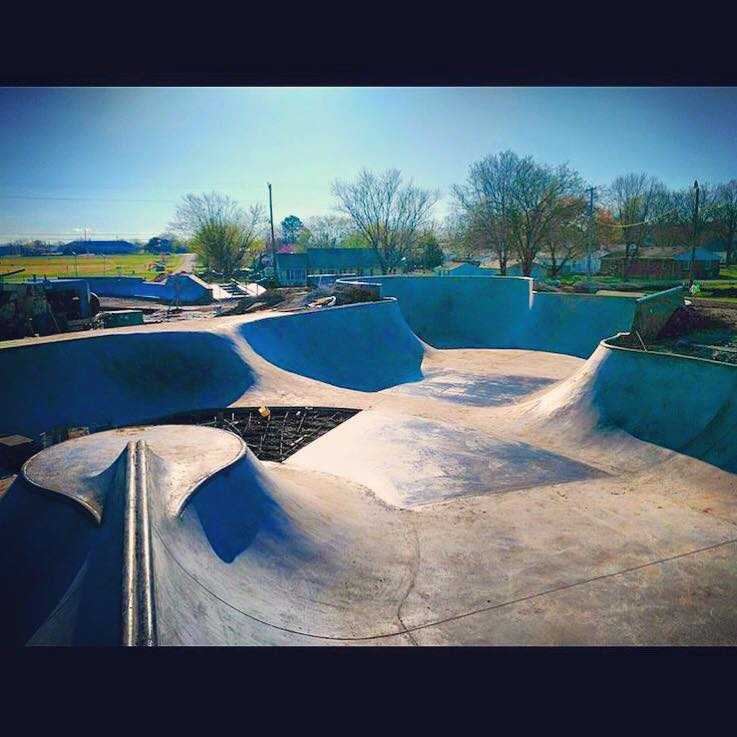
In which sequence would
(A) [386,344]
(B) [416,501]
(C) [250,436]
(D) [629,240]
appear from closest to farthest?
(B) [416,501] → (C) [250,436] → (A) [386,344] → (D) [629,240]

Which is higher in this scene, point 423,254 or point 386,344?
point 423,254

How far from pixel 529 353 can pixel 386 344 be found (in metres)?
7.40

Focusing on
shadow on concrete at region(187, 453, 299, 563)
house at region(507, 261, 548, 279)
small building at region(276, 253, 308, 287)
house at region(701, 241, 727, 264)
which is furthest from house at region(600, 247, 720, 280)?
shadow on concrete at region(187, 453, 299, 563)

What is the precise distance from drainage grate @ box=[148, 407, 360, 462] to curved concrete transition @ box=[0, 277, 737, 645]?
457mm

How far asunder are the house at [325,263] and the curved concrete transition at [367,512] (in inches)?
1611

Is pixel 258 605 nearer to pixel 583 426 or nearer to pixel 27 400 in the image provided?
pixel 583 426

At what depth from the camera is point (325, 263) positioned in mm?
55688

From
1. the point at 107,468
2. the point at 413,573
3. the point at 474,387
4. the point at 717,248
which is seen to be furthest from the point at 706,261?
the point at 107,468

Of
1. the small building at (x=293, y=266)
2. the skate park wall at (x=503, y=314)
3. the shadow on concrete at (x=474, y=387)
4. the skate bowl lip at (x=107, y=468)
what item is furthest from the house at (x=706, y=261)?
the skate bowl lip at (x=107, y=468)

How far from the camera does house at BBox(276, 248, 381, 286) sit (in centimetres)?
5544

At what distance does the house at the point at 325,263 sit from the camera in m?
55.4

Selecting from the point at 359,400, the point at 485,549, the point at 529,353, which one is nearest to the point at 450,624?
the point at 485,549

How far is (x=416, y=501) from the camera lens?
9070mm

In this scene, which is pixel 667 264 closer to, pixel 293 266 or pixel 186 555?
pixel 293 266
